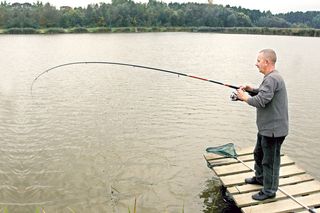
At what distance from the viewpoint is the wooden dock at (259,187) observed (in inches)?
219

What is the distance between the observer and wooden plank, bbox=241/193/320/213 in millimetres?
5452

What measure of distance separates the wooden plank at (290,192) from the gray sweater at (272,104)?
1175 millimetres

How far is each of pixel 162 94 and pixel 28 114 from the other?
619 cm

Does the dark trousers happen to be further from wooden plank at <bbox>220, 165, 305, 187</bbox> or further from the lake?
the lake

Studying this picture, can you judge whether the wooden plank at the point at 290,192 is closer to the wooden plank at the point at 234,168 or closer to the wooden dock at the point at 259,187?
the wooden dock at the point at 259,187

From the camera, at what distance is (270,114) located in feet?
17.4

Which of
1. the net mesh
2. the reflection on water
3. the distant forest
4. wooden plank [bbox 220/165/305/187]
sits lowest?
the reflection on water

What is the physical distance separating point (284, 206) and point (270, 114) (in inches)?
59.9

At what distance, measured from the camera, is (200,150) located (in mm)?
9680

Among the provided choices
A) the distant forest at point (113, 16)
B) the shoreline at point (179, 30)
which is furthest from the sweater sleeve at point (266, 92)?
the distant forest at point (113, 16)

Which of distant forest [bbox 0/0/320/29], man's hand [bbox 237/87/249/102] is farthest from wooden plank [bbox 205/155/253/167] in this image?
distant forest [bbox 0/0/320/29]

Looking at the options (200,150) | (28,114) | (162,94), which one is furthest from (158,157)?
(162,94)

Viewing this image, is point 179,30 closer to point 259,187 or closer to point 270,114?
point 259,187

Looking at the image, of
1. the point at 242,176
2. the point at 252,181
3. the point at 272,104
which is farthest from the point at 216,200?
the point at 272,104
